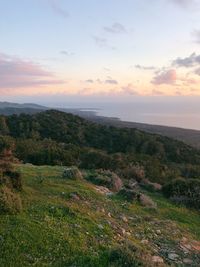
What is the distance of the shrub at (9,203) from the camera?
389 inches

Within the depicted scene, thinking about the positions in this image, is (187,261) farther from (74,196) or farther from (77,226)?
(74,196)

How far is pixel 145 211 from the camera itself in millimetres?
14305

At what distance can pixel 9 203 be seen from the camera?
32.9 ft

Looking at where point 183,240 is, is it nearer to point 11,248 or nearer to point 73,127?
point 11,248

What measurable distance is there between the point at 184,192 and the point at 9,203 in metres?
9.96

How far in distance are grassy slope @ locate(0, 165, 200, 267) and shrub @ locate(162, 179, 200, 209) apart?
3.63ft

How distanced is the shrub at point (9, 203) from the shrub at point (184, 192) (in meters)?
8.76

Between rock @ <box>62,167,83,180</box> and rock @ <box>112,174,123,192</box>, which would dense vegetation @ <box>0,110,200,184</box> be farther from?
rock @ <box>62,167,83,180</box>

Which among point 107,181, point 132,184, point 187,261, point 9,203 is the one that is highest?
point 9,203

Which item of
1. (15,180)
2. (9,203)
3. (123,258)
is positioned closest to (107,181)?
(15,180)

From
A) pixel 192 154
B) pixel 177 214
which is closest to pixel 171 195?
pixel 177 214

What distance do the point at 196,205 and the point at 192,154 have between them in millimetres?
30432

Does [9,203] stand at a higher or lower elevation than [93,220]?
higher

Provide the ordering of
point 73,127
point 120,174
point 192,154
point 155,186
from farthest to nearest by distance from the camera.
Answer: point 73,127, point 192,154, point 120,174, point 155,186
